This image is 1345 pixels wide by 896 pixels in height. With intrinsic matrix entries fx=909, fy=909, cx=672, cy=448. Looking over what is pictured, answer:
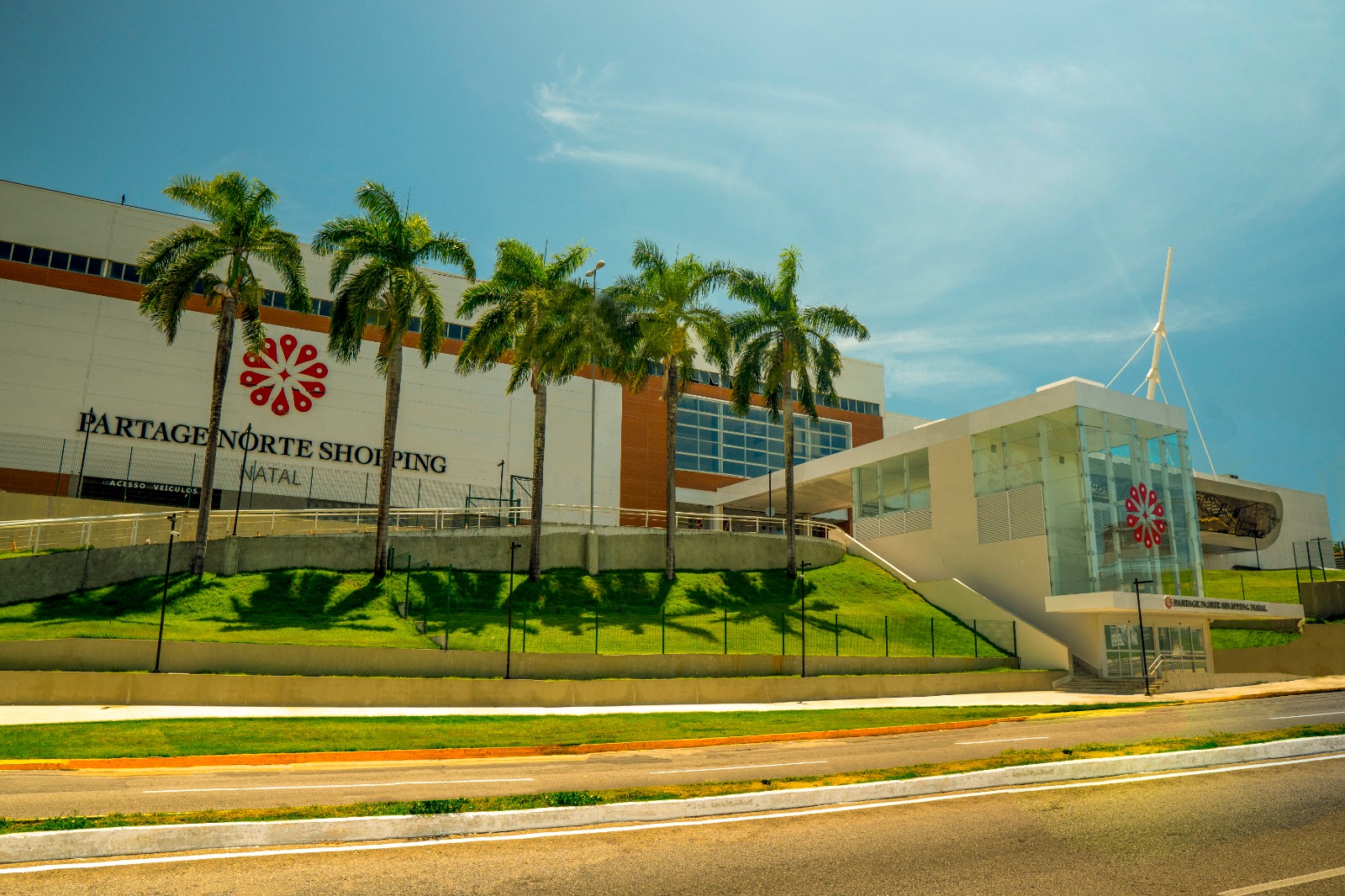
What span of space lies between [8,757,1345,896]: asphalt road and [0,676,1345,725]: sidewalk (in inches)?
616

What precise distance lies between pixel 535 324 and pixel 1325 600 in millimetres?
45447

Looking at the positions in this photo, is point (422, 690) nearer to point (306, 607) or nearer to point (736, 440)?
point (306, 607)

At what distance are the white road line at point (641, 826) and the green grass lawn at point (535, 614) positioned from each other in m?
20.7

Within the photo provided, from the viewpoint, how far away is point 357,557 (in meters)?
36.9

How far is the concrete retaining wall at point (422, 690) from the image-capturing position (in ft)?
74.9

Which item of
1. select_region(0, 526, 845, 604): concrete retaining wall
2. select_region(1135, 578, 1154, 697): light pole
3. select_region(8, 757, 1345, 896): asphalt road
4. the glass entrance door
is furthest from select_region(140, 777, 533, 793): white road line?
the glass entrance door

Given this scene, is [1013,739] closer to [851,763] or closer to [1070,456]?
[851,763]

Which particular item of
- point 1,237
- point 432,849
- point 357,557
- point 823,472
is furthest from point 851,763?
point 1,237

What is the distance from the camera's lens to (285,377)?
52.7m

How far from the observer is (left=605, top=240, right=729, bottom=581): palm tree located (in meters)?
41.0

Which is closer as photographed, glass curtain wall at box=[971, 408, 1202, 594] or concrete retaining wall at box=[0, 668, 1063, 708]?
concrete retaining wall at box=[0, 668, 1063, 708]

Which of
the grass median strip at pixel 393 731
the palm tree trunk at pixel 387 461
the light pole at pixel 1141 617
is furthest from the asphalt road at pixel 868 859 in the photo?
the palm tree trunk at pixel 387 461

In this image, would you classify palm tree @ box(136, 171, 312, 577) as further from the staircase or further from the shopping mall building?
the staircase

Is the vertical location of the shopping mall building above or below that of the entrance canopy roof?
above
